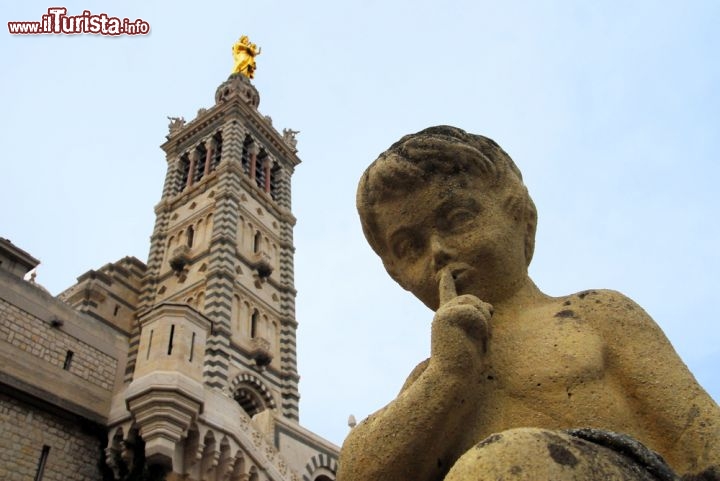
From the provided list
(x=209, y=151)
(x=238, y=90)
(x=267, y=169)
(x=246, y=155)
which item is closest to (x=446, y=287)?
(x=209, y=151)

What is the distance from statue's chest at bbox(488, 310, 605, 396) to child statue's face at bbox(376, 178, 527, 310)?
0.71 ft

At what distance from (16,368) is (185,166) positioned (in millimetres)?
20188

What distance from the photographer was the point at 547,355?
6.17ft

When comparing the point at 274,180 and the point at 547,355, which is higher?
the point at 274,180

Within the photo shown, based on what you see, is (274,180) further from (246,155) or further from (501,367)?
(501,367)

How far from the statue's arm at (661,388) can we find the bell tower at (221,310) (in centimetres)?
956

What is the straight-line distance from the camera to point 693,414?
1.67m

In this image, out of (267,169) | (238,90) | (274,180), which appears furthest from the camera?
(238,90)

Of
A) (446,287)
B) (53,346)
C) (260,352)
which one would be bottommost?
(446,287)

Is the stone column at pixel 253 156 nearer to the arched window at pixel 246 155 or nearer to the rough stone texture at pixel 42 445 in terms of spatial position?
the arched window at pixel 246 155

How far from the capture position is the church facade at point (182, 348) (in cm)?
1064

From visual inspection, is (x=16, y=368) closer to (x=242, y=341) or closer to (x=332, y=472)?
(x=332, y=472)

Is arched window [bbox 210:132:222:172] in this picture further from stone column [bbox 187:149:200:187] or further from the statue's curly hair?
the statue's curly hair

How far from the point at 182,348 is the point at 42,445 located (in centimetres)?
277
